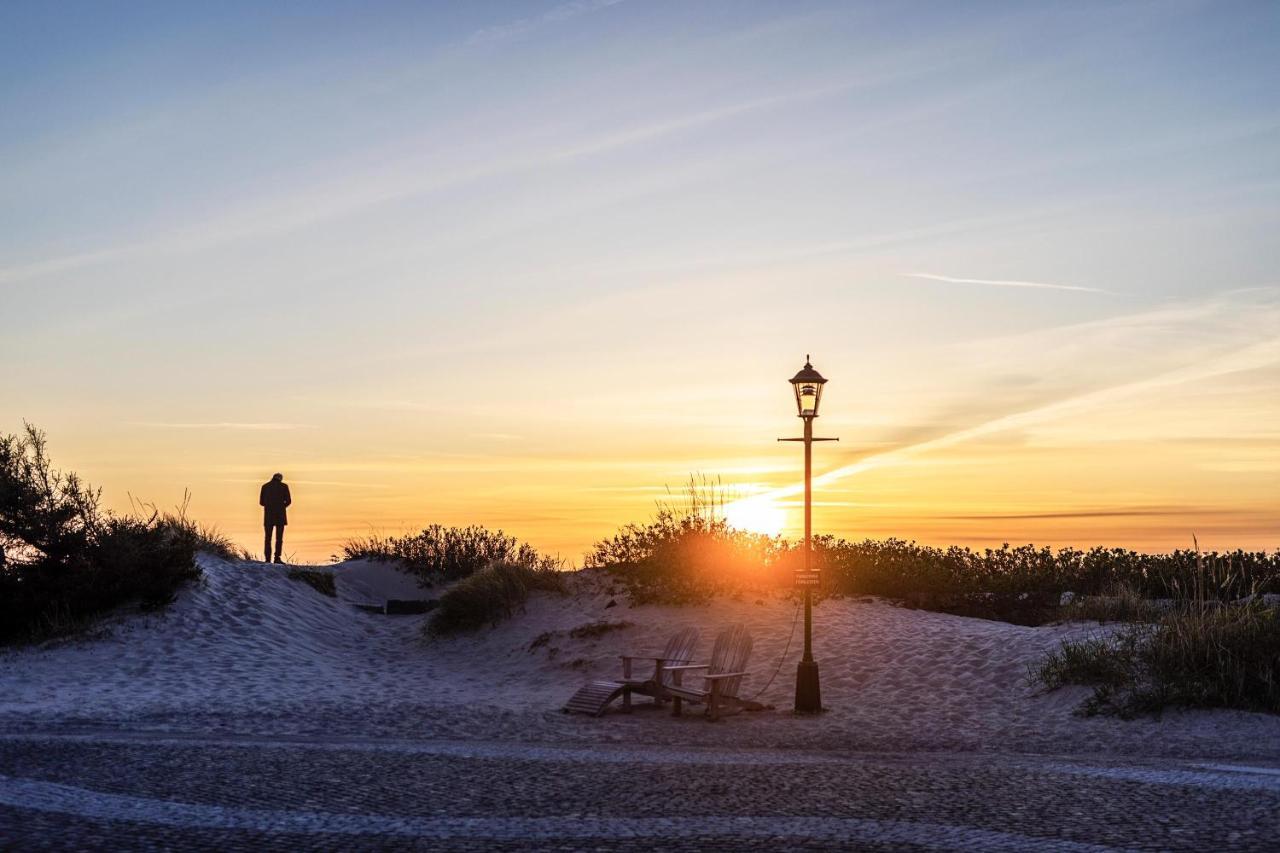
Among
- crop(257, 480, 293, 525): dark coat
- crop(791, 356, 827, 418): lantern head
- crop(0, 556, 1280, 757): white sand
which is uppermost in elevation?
crop(791, 356, 827, 418): lantern head

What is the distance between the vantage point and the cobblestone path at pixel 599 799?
7.73 m

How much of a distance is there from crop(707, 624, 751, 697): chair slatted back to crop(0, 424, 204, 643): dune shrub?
35.7ft

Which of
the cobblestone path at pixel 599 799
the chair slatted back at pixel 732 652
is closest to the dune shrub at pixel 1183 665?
the cobblestone path at pixel 599 799

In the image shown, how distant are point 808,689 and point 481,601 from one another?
29.0 feet

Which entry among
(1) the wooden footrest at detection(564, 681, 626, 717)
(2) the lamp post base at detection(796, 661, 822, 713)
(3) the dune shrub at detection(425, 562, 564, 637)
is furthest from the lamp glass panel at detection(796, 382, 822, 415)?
(3) the dune shrub at detection(425, 562, 564, 637)

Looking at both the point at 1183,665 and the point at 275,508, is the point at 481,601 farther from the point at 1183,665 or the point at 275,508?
the point at 1183,665

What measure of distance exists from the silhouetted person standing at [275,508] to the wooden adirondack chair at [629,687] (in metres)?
13.7

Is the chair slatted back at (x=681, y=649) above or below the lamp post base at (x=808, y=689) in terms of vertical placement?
above

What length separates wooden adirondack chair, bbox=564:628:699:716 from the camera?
47.4 ft

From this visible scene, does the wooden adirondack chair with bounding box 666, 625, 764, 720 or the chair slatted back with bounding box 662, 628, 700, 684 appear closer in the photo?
the wooden adirondack chair with bounding box 666, 625, 764, 720

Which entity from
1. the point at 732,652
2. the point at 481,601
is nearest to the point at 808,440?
the point at 732,652

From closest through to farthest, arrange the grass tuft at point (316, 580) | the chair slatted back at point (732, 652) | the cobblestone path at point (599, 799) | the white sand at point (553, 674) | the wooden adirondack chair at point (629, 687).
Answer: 1. the cobblestone path at point (599, 799)
2. the white sand at point (553, 674)
3. the wooden adirondack chair at point (629, 687)
4. the chair slatted back at point (732, 652)
5. the grass tuft at point (316, 580)

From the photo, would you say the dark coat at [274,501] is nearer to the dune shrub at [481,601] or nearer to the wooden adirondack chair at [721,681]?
the dune shrub at [481,601]

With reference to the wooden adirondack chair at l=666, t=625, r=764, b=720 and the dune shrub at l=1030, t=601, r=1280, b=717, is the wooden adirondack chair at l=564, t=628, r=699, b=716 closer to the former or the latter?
the wooden adirondack chair at l=666, t=625, r=764, b=720
